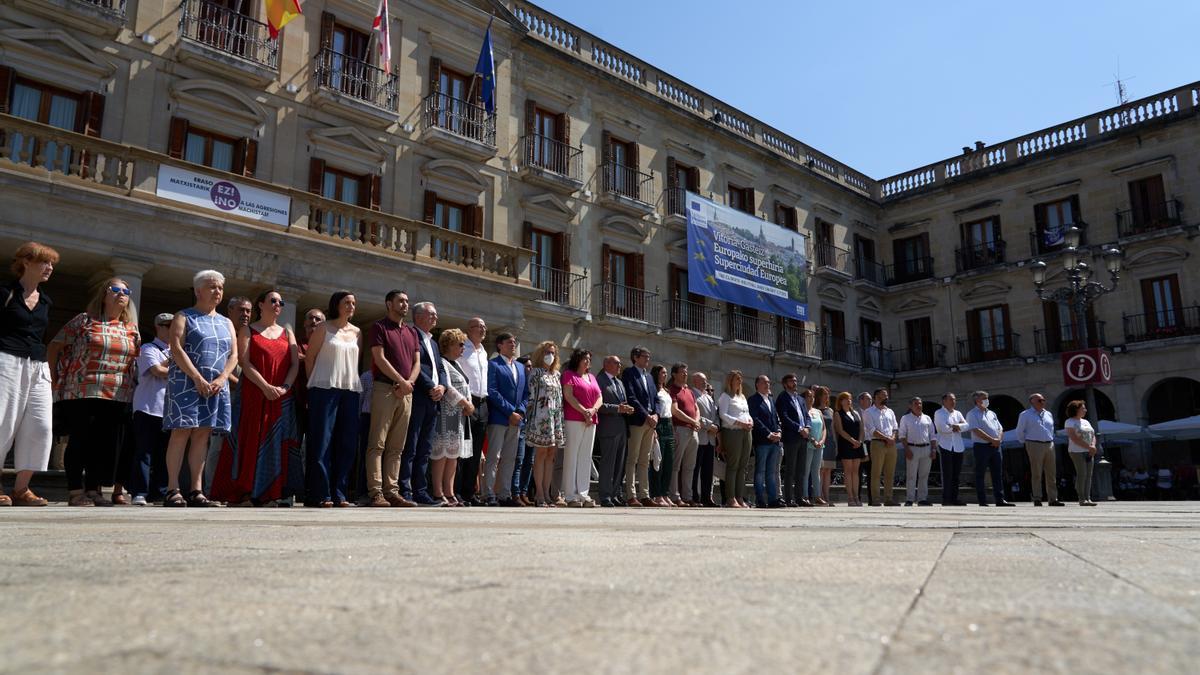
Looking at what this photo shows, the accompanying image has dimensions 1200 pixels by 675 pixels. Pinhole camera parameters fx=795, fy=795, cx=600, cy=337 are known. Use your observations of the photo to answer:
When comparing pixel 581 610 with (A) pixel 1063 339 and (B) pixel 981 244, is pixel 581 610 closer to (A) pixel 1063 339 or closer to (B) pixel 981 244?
(A) pixel 1063 339

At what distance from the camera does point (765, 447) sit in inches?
383

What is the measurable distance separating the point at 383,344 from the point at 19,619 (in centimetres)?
523

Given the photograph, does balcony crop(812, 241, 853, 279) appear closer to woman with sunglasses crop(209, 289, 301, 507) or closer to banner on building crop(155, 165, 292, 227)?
banner on building crop(155, 165, 292, 227)

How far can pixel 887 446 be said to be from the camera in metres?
11.8

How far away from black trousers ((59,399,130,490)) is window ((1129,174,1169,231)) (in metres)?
27.7

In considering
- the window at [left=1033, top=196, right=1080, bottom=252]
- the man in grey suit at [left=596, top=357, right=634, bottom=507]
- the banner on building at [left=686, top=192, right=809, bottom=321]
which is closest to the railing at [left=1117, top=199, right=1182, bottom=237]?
the window at [left=1033, top=196, right=1080, bottom=252]

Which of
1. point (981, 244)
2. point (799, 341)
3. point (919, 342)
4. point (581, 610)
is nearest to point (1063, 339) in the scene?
point (981, 244)

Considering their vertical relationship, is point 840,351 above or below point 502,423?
above

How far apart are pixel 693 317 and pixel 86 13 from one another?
49.9 ft

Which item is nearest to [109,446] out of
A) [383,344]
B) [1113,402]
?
[383,344]

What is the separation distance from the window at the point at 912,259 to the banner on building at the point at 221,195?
76.0 feet

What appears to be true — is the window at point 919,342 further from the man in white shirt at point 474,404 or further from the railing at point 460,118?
the man in white shirt at point 474,404

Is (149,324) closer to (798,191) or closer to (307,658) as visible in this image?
(307,658)

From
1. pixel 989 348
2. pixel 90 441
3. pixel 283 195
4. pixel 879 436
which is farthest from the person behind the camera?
pixel 989 348
